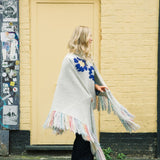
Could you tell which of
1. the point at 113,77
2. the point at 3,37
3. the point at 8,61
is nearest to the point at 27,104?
the point at 8,61

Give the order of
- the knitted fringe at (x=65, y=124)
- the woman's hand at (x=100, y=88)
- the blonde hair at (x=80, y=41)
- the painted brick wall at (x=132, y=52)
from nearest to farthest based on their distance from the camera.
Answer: the knitted fringe at (x=65, y=124)
the blonde hair at (x=80, y=41)
the woman's hand at (x=100, y=88)
the painted brick wall at (x=132, y=52)

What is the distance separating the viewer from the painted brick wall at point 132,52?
5430 mm

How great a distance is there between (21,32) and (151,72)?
2483 mm

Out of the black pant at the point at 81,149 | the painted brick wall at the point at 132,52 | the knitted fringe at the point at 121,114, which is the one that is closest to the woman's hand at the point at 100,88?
the knitted fringe at the point at 121,114

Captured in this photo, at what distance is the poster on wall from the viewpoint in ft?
17.9

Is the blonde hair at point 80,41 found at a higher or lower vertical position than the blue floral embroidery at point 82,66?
higher

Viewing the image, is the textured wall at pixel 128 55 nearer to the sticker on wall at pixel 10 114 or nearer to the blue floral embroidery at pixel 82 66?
the sticker on wall at pixel 10 114

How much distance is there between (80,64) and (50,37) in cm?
215

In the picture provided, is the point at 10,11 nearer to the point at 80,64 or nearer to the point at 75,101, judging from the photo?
the point at 80,64

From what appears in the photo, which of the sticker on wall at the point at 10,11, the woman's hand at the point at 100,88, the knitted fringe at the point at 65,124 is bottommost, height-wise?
the knitted fringe at the point at 65,124

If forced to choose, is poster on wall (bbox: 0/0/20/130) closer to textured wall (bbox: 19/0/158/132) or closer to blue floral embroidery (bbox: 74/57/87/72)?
textured wall (bbox: 19/0/158/132)

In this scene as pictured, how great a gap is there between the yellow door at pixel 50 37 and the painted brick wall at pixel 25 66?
0.32 ft

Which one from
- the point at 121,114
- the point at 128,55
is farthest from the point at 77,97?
the point at 128,55

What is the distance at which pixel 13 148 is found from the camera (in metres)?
5.66
